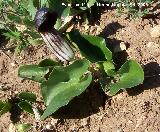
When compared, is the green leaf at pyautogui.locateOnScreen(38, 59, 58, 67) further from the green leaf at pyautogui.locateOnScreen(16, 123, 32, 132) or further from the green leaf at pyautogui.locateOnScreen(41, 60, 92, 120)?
the green leaf at pyautogui.locateOnScreen(16, 123, 32, 132)

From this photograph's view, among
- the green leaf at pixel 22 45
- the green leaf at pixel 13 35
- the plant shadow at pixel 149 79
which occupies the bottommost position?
the plant shadow at pixel 149 79

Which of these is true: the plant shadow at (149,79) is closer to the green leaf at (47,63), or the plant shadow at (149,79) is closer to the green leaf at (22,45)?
the green leaf at (47,63)

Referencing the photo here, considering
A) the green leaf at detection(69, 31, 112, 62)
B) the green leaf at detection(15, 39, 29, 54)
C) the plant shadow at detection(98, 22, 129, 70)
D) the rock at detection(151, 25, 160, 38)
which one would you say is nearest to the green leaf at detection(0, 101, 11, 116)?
the green leaf at detection(15, 39, 29, 54)

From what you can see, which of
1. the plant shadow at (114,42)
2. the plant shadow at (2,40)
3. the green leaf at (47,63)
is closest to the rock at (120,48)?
the plant shadow at (114,42)

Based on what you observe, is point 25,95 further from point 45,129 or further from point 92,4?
point 92,4

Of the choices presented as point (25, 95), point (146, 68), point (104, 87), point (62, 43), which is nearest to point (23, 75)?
point (25, 95)

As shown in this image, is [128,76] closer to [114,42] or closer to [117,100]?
[117,100]
